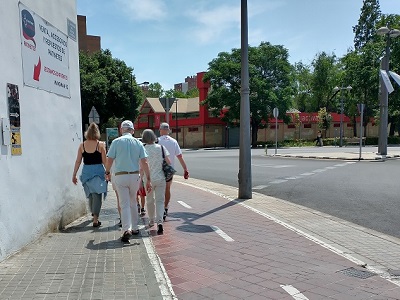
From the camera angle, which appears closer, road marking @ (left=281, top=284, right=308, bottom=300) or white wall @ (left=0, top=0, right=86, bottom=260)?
road marking @ (left=281, top=284, right=308, bottom=300)

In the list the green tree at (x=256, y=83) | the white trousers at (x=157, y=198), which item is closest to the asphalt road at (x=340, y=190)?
the white trousers at (x=157, y=198)

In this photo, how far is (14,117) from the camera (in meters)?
5.01

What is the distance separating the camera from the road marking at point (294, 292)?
3744 millimetres

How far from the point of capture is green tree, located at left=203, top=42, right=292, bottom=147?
155ft

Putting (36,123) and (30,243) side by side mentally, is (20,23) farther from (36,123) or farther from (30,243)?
Result: (30,243)

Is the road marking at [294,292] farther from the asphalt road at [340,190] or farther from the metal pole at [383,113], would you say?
the metal pole at [383,113]

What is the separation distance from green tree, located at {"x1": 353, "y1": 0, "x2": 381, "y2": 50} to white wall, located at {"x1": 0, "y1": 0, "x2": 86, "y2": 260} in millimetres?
65176

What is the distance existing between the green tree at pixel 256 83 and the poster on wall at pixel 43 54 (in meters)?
40.5

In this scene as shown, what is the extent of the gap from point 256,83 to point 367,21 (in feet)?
99.1

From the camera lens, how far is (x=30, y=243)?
17.3 ft

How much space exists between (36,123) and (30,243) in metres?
1.74

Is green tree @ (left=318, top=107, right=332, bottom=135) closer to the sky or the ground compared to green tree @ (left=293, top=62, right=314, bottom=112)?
closer to the ground

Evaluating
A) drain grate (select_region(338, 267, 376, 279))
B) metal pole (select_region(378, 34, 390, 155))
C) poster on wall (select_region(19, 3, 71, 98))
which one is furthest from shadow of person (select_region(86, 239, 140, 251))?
metal pole (select_region(378, 34, 390, 155))

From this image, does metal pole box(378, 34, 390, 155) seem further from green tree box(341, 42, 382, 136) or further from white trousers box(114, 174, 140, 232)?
green tree box(341, 42, 382, 136)
